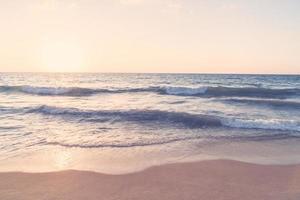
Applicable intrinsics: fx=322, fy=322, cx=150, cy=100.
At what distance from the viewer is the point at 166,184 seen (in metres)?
4.98

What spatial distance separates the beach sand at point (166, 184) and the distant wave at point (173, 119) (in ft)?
16.1

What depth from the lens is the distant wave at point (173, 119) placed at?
10.8m

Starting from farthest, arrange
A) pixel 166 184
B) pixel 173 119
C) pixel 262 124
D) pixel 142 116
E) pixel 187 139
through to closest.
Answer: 1. pixel 142 116
2. pixel 173 119
3. pixel 262 124
4. pixel 187 139
5. pixel 166 184

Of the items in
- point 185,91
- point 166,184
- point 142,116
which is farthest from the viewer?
point 185,91

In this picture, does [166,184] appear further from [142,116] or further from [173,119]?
[142,116]

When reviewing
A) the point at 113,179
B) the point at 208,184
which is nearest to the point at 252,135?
the point at 208,184

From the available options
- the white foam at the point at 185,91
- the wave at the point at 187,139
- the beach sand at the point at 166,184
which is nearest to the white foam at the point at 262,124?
the wave at the point at 187,139

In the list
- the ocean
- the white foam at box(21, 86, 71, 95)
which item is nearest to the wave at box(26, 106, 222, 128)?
the ocean

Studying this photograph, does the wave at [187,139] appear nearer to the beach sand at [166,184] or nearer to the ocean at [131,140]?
the ocean at [131,140]

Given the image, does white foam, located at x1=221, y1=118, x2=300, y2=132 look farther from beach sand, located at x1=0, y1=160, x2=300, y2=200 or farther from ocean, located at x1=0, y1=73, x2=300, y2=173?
beach sand, located at x1=0, y1=160, x2=300, y2=200

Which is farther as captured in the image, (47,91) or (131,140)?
(47,91)

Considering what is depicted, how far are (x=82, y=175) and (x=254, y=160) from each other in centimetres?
343

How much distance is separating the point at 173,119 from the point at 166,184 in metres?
7.32

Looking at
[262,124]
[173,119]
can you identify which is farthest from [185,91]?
[262,124]
